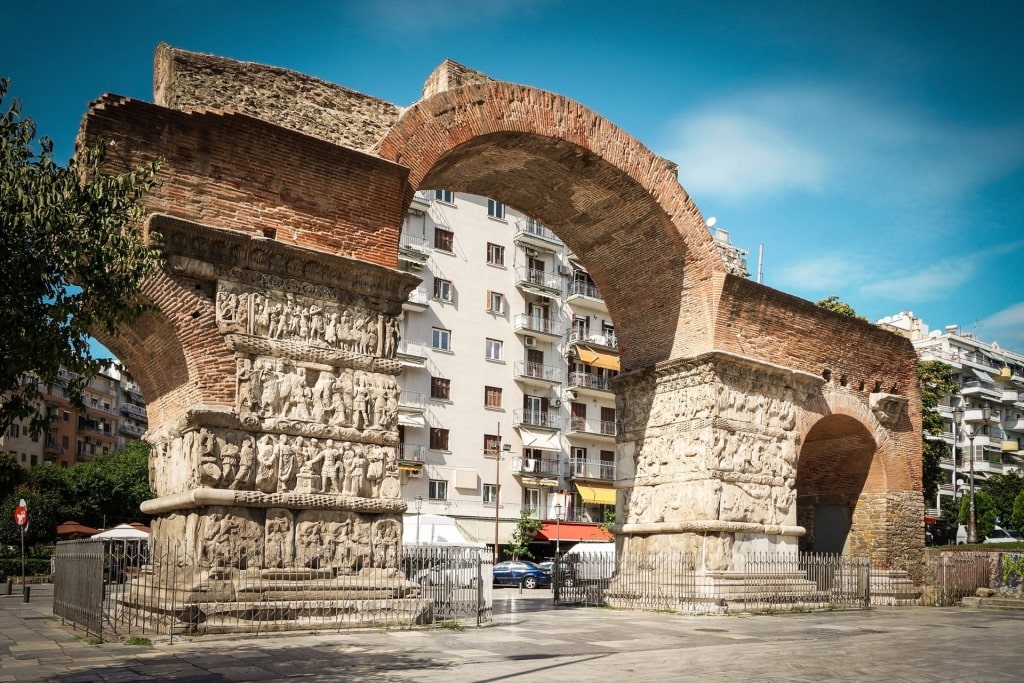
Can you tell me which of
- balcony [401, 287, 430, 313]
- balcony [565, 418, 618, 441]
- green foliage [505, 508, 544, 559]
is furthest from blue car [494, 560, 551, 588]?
balcony [401, 287, 430, 313]

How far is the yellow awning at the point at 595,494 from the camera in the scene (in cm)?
3734

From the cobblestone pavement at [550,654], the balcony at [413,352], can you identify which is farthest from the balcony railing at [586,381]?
the cobblestone pavement at [550,654]

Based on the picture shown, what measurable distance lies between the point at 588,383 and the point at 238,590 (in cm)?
2992

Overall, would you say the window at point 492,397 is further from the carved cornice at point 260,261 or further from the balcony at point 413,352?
the carved cornice at point 260,261

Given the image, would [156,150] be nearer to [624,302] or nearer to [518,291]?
[624,302]

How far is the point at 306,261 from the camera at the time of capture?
11.3 metres

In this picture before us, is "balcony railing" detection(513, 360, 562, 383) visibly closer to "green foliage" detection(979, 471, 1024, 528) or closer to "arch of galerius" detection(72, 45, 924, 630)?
"arch of galerius" detection(72, 45, 924, 630)

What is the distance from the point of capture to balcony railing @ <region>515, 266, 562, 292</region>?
126 ft

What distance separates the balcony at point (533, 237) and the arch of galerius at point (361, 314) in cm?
2161

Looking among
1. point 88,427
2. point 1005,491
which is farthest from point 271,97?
point 88,427

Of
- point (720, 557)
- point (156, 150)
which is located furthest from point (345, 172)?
point (720, 557)

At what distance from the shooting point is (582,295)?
39.8m

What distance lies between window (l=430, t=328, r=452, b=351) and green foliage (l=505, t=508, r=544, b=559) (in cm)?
716

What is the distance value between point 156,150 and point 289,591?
524 centimetres
